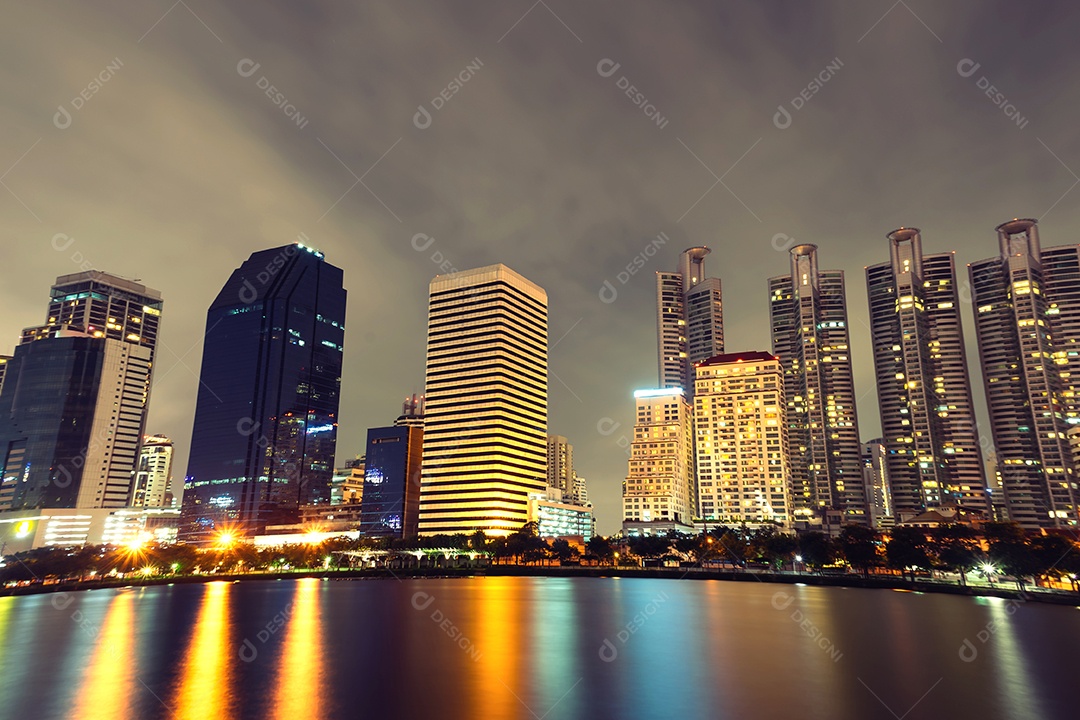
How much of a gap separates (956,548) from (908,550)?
31.7ft

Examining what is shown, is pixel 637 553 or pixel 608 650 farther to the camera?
pixel 637 553

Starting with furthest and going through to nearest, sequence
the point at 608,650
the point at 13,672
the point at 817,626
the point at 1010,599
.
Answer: the point at 1010,599 < the point at 817,626 < the point at 608,650 < the point at 13,672

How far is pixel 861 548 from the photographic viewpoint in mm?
149875

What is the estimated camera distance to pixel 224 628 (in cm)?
8138

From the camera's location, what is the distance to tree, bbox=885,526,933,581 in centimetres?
13912

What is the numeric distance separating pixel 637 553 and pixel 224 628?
139 metres

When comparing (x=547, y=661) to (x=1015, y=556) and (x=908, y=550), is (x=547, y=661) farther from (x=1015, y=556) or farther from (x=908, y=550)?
(x=908, y=550)

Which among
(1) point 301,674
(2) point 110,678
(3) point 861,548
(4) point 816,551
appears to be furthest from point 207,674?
(4) point 816,551

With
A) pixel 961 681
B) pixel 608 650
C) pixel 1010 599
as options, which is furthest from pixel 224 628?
pixel 1010 599

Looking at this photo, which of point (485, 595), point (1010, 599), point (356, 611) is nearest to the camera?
point (356, 611)

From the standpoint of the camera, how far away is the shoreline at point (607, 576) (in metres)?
119

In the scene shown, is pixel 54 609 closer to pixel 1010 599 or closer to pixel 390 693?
pixel 390 693

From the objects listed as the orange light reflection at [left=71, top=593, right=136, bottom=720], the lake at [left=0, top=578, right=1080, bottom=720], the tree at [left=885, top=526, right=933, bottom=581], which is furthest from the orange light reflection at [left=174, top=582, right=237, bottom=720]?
the tree at [left=885, top=526, right=933, bottom=581]

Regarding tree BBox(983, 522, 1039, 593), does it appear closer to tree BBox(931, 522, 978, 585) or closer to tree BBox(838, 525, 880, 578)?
tree BBox(931, 522, 978, 585)
